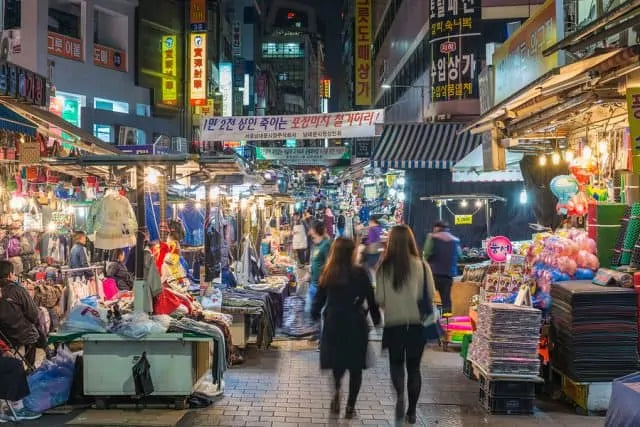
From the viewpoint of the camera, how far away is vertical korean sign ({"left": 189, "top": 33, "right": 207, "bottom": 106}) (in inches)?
1296

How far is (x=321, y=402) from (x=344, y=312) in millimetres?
1667

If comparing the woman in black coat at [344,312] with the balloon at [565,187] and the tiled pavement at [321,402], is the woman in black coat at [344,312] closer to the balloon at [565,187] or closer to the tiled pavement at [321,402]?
the tiled pavement at [321,402]

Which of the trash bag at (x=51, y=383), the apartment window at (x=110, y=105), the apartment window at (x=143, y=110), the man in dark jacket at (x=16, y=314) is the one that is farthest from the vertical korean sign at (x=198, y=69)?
the trash bag at (x=51, y=383)

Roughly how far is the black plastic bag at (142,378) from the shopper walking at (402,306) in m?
2.88

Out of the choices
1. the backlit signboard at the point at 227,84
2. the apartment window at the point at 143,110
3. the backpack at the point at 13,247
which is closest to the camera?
the backpack at the point at 13,247

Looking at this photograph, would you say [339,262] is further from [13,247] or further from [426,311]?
[13,247]

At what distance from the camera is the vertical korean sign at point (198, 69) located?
108 ft

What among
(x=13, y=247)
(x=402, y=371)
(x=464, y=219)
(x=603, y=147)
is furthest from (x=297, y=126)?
(x=402, y=371)

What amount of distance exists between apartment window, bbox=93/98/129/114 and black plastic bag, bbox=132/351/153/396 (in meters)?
23.2

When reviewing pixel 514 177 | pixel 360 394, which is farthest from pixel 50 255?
pixel 514 177

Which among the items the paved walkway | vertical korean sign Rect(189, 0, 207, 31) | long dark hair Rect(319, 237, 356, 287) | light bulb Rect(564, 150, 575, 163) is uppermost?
vertical korean sign Rect(189, 0, 207, 31)

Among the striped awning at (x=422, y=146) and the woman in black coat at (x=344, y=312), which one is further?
the striped awning at (x=422, y=146)

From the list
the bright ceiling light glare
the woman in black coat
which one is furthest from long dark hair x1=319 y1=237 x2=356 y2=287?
the bright ceiling light glare

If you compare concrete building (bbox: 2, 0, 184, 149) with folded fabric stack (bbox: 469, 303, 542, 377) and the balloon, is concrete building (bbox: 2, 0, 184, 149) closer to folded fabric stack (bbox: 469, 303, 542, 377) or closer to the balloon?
the balloon
